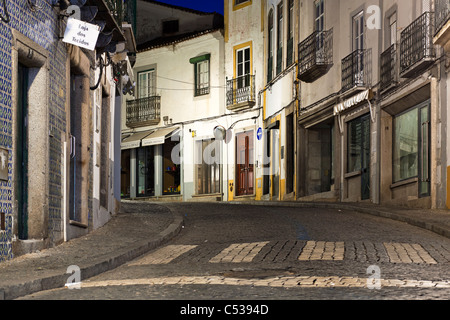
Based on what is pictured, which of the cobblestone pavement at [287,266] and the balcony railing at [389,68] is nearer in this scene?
the cobblestone pavement at [287,266]

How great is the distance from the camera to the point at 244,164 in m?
30.7

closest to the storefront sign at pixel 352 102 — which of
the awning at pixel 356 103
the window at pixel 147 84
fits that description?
the awning at pixel 356 103

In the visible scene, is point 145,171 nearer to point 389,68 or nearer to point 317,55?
point 317,55

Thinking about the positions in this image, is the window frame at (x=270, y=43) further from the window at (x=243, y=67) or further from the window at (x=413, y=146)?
the window at (x=413, y=146)

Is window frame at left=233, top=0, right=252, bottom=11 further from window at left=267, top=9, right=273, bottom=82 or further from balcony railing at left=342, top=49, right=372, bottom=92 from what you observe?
balcony railing at left=342, top=49, right=372, bottom=92

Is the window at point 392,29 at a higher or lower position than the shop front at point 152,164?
higher

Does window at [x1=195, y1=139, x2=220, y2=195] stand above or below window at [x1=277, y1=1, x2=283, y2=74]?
below

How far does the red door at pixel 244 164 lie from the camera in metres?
30.3

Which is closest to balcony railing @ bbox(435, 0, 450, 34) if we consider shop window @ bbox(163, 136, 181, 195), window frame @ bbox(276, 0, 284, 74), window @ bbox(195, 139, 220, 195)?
window frame @ bbox(276, 0, 284, 74)

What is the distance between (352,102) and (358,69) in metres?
0.93

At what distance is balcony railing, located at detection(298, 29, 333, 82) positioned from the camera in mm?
23703

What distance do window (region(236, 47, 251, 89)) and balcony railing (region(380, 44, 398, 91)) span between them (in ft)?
35.0

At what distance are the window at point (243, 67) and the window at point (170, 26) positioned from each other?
5.81 m

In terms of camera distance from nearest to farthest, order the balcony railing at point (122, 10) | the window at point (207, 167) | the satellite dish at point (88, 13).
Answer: the satellite dish at point (88, 13), the balcony railing at point (122, 10), the window at point (207, 167)
